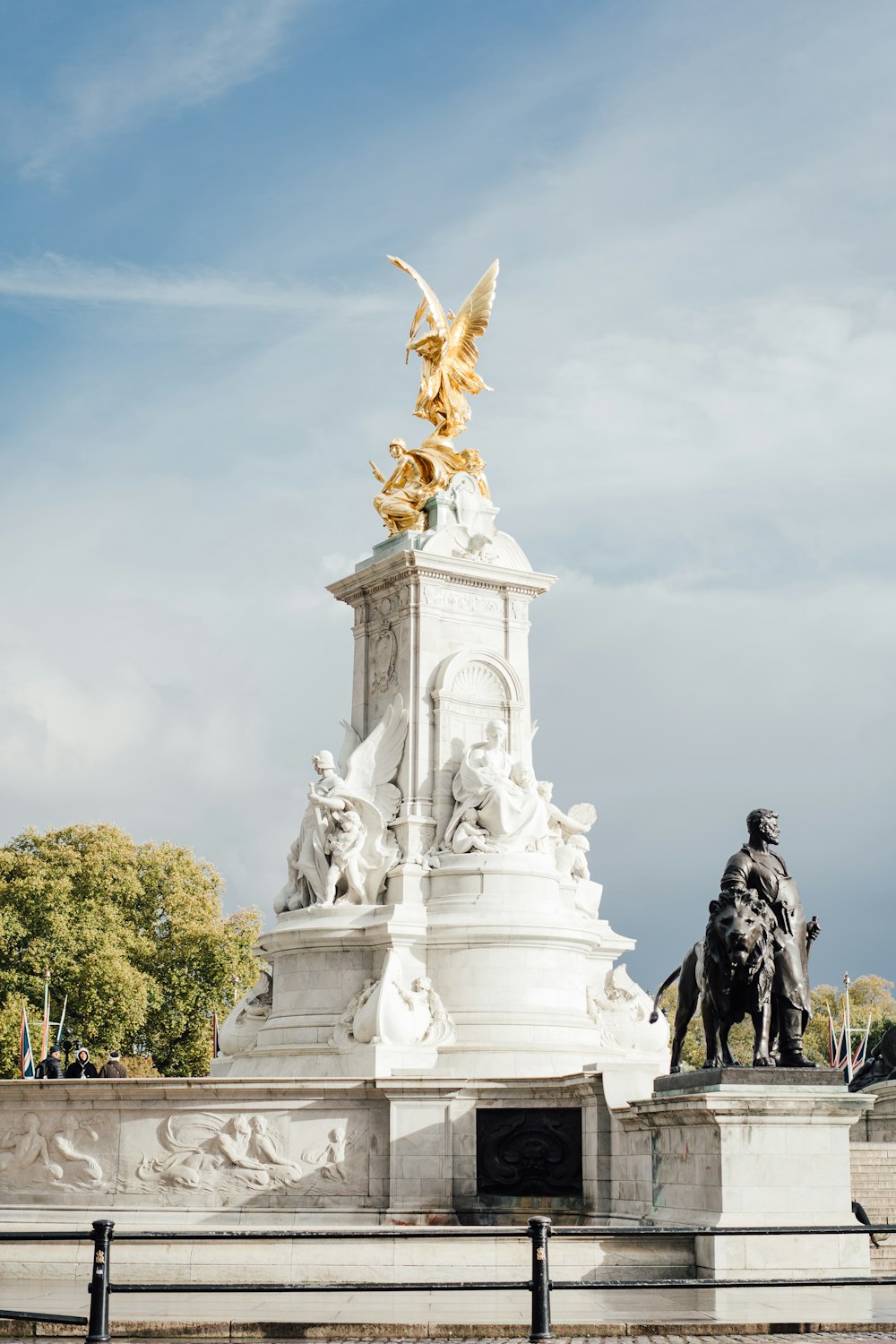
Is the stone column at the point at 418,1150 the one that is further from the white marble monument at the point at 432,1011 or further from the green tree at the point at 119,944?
the green tree at the point at 119,944

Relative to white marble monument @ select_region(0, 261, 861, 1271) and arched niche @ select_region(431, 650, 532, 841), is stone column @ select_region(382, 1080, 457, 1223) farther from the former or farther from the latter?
arched niche @ select_region(431, 650, 532, 841)

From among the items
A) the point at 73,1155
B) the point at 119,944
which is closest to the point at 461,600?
the point at 73,1155

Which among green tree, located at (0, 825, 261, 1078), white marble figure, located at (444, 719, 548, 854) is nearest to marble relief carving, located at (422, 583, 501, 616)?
white marble figure, located at (444, 719, 548, 854)

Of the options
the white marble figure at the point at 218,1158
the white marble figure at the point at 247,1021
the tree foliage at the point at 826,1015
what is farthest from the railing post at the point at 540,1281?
the tree foliage at the point at 826,1015

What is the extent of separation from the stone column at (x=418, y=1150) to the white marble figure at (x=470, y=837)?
6.14 m

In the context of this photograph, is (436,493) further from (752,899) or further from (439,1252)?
(439,1252)

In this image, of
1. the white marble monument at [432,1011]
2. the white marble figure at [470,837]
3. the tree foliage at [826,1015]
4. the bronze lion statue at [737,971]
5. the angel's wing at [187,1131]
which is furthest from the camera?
the tree foliage at [826,1015]

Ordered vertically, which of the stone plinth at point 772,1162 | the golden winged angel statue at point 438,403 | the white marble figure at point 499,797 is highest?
the golden winged angel statue at point 438,403

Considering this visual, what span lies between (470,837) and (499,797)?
2.47 feet

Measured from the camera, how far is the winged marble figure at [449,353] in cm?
2958

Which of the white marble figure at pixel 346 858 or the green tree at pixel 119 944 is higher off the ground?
the green tree at pixel 119 944

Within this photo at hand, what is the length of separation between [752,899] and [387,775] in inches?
432

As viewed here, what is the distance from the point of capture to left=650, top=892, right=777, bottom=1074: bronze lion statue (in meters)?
16.1

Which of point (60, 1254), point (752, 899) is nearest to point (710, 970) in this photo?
point (752, 899)
